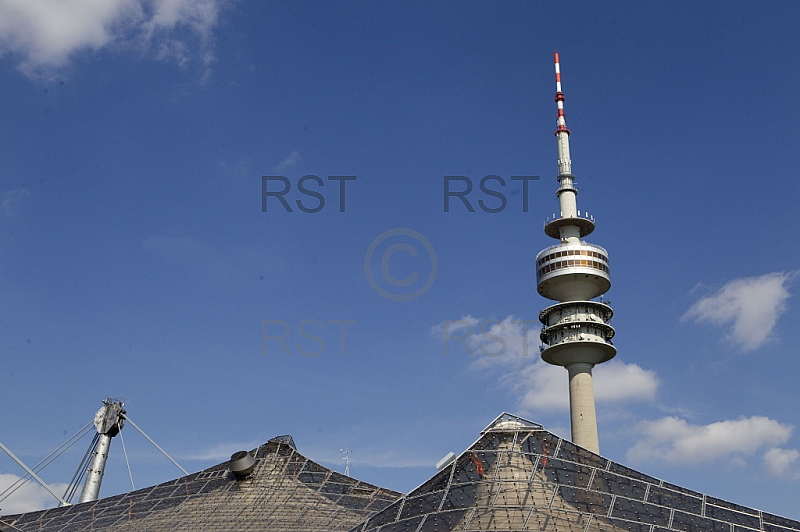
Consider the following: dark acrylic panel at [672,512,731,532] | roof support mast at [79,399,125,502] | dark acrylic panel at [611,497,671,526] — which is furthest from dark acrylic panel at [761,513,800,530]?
roof support mast at [79,399,125,502]

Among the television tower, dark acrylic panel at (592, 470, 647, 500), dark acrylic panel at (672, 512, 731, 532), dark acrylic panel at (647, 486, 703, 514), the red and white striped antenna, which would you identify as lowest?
dark acrylic panel at (672, 512, 731, 532)

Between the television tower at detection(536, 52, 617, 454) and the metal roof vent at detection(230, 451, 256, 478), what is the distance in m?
45.2

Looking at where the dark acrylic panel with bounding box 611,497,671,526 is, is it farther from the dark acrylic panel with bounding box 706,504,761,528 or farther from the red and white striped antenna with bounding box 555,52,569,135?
the red and white striped antenna with bounding box 555,52,569,135

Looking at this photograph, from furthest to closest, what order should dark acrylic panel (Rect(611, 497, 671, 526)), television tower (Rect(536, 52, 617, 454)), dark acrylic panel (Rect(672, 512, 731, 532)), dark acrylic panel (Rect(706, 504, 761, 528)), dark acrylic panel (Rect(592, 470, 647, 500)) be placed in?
television tower (Rect(536, 52, 617, 454)), dark acrylic panel (Rect(592, 470, 647, 500)), dark acrylic panel (Rect(706, 504, 761, 528)), dark acrylic panel (Rect(611, 497, 671, 526)), dark acrylic panel (Rect(672, 512, 731, 532))

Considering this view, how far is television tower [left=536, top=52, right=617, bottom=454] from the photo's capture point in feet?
349

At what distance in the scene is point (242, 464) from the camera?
7731cm

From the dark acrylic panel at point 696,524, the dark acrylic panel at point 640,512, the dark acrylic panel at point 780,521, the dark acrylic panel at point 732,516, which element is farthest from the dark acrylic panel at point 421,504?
the dark acrylic panel at point 780,521

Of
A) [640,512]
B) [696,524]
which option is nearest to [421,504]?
[640,512]

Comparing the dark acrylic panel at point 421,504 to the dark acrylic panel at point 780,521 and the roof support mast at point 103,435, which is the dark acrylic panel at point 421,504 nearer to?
the dark acrylic panel at point 780,521

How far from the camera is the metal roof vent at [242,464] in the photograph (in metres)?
77.2

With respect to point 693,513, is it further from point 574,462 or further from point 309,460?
point 309,460

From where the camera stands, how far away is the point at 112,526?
71562 millimetres

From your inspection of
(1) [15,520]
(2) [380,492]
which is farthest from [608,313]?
(1) [15,520]

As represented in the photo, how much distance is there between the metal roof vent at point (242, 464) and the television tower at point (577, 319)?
45.2 metres
